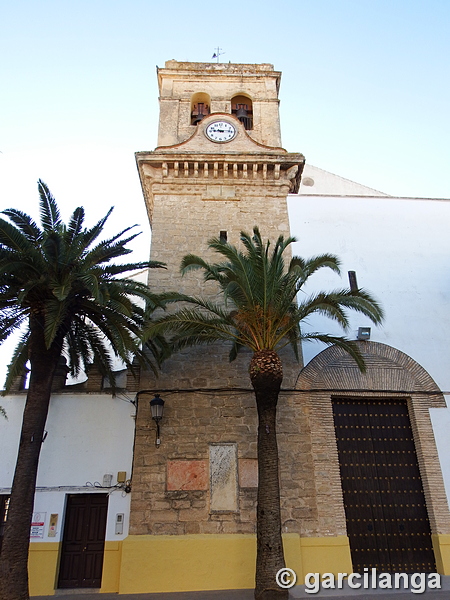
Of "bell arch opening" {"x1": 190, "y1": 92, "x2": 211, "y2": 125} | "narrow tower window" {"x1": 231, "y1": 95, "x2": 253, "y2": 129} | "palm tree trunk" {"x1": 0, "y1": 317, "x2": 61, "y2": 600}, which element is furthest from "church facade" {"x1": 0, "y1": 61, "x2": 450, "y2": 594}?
"narrow tower window" {"x1": 231, "y1": 95, "x2": 253, "y2": 129}

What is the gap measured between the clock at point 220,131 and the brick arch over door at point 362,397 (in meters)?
6.72

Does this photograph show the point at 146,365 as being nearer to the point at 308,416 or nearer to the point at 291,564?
the point at 308,416

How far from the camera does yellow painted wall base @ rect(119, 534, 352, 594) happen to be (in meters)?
8.02

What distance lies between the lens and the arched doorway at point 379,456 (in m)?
8.86

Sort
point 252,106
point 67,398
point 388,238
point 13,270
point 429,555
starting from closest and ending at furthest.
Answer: point 13,270 → point 429,555 → point 67,398 → point 388,238 → point 252,106

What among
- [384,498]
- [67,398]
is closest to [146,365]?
[67,398]

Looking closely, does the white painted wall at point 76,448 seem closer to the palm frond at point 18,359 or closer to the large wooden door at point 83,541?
the large wooden door at point 83,541

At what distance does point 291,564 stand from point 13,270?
6.86m

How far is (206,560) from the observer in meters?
8.17

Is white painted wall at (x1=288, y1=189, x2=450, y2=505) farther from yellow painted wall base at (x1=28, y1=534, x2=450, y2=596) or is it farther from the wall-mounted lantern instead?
yellow painted wall base at (x1=28, y1=534, x2=450, y2=596)

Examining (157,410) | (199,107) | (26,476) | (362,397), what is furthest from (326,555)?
(199,107)

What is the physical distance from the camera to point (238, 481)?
8.88 meters

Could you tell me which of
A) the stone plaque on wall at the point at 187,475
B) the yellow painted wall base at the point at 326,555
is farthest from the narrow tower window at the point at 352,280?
the yellow painted wall base at the point at 326,555

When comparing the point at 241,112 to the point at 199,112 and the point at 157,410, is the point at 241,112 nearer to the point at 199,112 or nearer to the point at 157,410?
the point at 199,112
